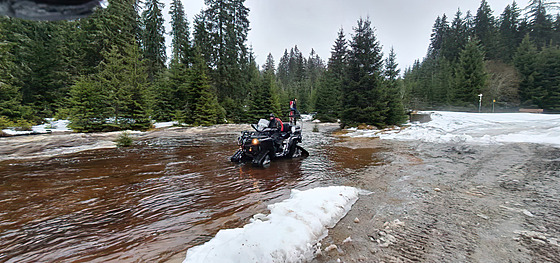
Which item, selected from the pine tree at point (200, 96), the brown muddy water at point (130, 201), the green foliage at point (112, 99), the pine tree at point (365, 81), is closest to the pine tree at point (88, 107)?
the green foliage at point (112, 99)

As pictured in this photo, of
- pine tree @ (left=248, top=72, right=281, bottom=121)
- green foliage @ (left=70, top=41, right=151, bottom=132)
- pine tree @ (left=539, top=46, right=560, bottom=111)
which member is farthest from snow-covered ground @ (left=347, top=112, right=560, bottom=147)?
pine tree @ (left=539, top=46, right=560, bottom=111)

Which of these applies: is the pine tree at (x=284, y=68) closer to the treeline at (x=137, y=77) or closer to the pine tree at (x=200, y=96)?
the treeline at (x=137, y=77)

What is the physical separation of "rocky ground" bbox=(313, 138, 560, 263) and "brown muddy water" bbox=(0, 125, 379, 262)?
1552 millimetres

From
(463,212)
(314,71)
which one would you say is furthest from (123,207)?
(314,71)

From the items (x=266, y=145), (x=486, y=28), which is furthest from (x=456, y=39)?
(x=266, y=145)

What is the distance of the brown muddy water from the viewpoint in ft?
9.85

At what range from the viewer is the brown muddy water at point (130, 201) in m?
3.00

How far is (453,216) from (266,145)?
17.9ft

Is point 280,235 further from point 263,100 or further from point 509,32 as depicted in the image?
point 509,32

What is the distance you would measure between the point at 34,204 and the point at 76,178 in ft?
5.88

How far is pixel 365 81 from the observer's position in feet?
62.6

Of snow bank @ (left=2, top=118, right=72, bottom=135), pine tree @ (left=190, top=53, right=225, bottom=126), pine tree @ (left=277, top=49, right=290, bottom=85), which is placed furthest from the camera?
pine tree @ (left=277, top=49, right=290, bottom=85)

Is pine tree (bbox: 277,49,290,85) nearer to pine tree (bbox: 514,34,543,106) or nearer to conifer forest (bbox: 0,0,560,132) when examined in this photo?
conifer forest (bbox: 0,0,560,132)

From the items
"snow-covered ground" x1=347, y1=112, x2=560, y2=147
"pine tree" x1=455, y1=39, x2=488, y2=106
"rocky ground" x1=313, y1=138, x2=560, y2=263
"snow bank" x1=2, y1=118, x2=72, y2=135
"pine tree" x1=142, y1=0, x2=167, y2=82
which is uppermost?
"pine tree" x1=142, y1=0, x2=167, y2=82
